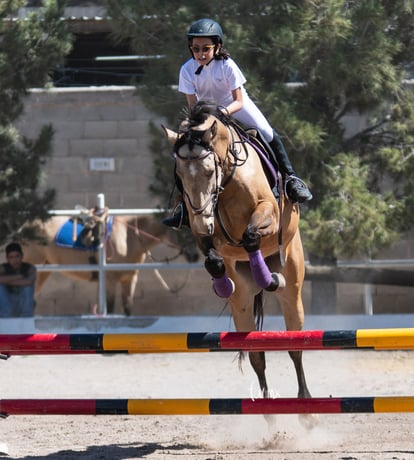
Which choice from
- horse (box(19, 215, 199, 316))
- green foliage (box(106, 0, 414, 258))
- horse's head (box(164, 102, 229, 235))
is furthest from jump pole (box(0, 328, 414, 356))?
horse (box(19, 215, 199, 316))

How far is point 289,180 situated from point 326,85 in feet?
15.8

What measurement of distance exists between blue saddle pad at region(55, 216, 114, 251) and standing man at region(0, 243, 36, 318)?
69cm

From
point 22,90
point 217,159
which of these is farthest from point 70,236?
point 217,159

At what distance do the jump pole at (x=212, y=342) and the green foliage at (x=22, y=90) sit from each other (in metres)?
6.35

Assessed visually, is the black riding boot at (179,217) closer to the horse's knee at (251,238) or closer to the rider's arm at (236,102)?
the horse's knee at (251,238)

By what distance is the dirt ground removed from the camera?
248 inches

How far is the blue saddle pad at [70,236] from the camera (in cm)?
1209

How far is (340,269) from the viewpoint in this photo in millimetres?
11695

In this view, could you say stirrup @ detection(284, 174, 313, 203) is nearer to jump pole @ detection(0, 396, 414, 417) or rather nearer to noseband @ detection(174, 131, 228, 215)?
noseband @ detection(174, 131, 228, 215)

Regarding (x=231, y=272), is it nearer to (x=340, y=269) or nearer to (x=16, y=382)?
(x=16, y=382)

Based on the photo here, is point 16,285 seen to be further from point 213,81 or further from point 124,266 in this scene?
point 213,81

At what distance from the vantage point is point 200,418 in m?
7.87

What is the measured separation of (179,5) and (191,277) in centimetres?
393

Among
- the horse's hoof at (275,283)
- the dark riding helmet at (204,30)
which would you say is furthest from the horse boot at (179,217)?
the dark riding helmet at (204,30)
